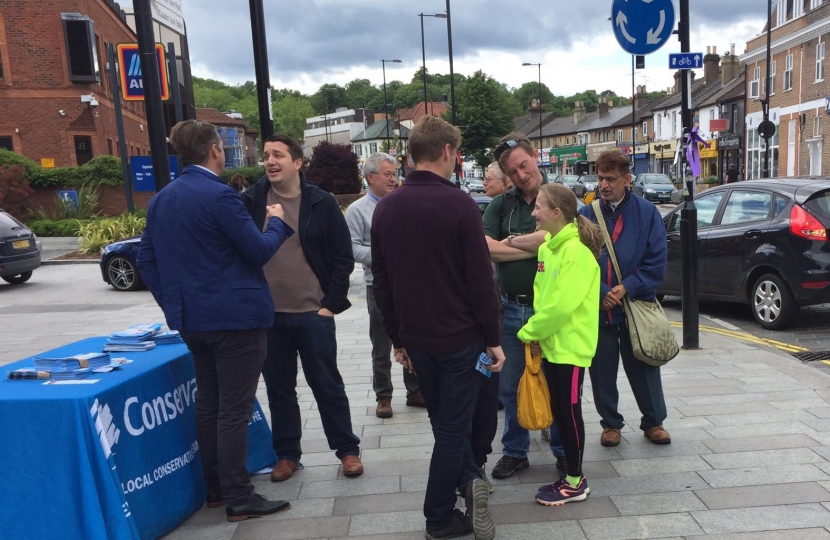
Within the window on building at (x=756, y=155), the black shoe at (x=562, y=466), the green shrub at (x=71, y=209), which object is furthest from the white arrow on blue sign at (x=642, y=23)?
the window on building at (x=756, y=155)

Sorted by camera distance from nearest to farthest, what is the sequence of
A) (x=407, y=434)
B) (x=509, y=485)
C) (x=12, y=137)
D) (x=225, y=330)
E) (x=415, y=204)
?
1. (x=415, y=204)
2. (x=225, y=330)
3. (x=509, y=485)
4. (x=407, y=434)
5. (x=12, y=137)

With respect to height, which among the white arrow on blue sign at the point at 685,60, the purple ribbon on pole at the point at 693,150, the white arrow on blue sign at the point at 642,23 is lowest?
the purple ribbon on pole at the point at 693,150

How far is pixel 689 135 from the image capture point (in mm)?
6875

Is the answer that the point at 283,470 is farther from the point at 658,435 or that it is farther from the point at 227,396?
the point at 658,435

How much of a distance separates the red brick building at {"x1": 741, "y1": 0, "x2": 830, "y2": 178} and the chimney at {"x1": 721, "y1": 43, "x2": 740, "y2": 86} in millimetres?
12941

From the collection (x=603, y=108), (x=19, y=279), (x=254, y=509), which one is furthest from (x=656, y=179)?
(x=603, y=108)

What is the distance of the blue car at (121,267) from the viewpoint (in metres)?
13.2

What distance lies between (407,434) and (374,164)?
2051 mm

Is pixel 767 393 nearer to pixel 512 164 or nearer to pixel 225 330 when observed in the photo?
pixel 512 164

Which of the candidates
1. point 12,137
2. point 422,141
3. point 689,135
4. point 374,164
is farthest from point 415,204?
point 12,137

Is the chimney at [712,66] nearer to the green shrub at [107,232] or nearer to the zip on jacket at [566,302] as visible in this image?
the green shrub at [107,232]

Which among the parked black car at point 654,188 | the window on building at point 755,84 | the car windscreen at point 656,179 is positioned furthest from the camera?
the window on building at point 755,84

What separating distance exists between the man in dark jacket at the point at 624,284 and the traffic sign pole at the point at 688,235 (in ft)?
8.48

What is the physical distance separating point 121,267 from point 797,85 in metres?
34.5
